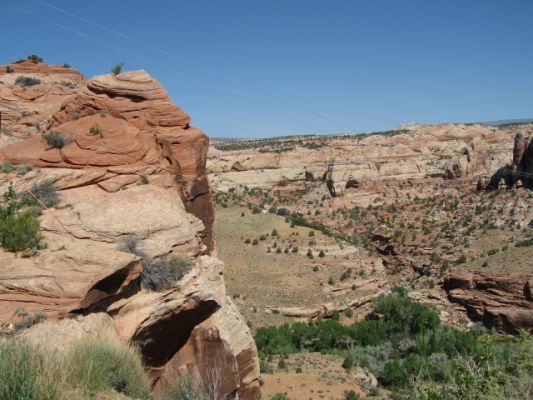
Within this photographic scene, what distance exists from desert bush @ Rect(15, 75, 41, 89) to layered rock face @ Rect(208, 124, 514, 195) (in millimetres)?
45378

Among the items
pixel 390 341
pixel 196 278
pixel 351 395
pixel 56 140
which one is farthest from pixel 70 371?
pixel 390 341

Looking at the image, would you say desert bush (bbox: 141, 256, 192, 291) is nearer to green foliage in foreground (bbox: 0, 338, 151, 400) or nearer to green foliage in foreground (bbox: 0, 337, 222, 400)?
green foliage in foreground (bbox: 0, 337, 222, 400)

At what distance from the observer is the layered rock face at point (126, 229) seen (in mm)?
9023

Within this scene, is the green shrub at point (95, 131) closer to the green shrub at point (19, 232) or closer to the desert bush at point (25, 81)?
the green shrub at point (19, 232)

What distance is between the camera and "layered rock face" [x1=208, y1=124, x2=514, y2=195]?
61.9 metres

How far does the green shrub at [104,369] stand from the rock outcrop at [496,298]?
2886cm

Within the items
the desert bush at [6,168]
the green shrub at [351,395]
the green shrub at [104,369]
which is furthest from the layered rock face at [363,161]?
the green shrub at [104,369]

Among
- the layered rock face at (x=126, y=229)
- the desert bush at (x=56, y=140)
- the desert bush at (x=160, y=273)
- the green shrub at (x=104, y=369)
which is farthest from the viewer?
the desert bush at (x=56, y=140)

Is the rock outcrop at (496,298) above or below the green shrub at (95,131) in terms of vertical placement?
below

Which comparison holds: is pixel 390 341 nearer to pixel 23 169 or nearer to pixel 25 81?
pixel 25 81

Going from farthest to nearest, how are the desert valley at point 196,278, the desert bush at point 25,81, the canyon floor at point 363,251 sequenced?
the canyon floor at point 363,251 < the desert bush at point 25,81 < the desert valley at point 196,278

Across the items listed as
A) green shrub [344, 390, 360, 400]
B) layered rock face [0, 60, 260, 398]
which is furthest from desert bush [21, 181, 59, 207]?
green shrub [344, 390, 360, 400]

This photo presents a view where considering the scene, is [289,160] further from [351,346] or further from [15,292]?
[15,292]

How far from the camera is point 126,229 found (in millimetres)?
10945
